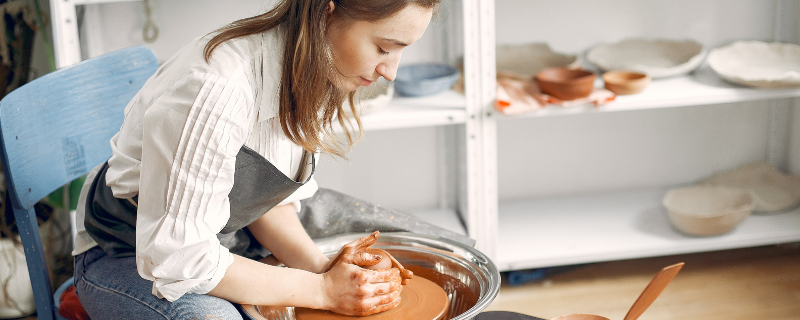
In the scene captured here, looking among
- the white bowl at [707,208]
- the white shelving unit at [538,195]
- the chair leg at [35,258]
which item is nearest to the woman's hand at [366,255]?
the chair leg at [35,258]

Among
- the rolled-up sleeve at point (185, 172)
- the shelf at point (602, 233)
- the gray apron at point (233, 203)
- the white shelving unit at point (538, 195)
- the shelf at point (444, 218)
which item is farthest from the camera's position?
the shelf at point (444, 218)

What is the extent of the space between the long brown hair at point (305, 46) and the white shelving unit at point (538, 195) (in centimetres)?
69

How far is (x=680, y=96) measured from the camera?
69.7 inches

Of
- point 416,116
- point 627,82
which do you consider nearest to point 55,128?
point 416,116

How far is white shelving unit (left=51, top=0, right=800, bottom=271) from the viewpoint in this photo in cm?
169

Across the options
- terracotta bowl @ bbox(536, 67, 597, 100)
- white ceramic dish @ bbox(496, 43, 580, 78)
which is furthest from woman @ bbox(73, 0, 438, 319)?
white ceramic dish @ bbox(496, 43, 580, 78)

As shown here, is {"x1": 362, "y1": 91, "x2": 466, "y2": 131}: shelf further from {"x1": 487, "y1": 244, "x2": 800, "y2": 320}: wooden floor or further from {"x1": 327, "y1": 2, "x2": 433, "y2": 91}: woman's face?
{"x1": 327, "y1": 2, "x2": 433, "y2": 91}: woman's face

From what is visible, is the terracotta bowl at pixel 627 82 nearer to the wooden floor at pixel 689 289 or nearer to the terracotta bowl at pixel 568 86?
the terracotta bowl at pixel 568 86

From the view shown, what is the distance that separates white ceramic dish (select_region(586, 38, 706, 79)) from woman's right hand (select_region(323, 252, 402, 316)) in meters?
1.21

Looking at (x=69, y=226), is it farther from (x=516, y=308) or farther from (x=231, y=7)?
(x=516, y=308)

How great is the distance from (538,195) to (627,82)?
634 millimetres

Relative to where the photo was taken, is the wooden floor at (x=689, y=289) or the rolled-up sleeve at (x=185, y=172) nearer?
the rolled-up sleeve at (x=185, y=172)

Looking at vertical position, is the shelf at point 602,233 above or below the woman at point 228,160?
below

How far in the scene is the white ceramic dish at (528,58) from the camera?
2.02m
